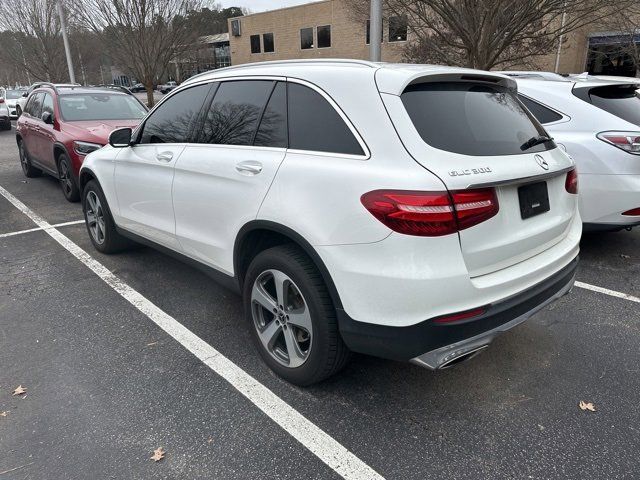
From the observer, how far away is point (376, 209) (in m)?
2.17

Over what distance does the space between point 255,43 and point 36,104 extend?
42.1 m

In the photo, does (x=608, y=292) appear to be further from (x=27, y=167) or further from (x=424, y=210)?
(x=27, y=167)

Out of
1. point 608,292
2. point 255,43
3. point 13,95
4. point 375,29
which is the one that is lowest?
point 608,292

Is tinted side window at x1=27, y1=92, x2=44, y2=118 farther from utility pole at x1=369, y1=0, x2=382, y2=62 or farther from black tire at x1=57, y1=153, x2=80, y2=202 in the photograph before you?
utility pole at x1=369, y1=0, x2=382, y2=62

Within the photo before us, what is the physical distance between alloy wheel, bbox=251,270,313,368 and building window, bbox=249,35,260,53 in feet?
159

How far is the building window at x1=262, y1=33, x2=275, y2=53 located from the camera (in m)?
45.7

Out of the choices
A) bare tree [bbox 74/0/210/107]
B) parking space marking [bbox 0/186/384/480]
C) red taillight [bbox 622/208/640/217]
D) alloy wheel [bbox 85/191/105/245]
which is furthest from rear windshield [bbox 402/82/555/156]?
bare tree [bbox 74/0/210/107]

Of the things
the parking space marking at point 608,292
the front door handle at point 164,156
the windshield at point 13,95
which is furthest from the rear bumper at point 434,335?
the windshield at point 13,95

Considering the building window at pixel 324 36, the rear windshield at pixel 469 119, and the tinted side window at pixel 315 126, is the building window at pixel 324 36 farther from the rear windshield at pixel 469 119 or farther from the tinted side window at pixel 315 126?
the tinted side window at pixel 315 126

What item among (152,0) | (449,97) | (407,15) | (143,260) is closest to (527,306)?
(449,97)

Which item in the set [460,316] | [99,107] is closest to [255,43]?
[99,107]

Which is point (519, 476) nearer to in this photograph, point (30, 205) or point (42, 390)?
point (42, 390)

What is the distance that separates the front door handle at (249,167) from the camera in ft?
9.04

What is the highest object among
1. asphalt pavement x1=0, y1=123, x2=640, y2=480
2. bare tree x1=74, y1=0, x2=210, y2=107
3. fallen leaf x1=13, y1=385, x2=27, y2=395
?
bare tree x1=74, y1=0, x2=210, y2=107
